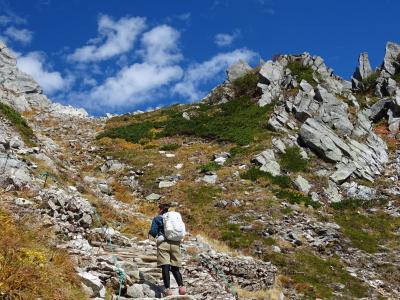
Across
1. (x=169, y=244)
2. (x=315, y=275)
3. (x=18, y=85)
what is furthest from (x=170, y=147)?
(x=18, y=85)

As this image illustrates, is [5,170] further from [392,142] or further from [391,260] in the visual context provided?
[392,142]

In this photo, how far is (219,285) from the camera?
13.3 m

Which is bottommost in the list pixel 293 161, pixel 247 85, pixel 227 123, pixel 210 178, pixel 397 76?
pixel 210 178

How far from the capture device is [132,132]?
4262 cm

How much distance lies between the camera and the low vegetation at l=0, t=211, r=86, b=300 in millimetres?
8398

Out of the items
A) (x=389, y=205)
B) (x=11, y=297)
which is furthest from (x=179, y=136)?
(x=11, y=297)

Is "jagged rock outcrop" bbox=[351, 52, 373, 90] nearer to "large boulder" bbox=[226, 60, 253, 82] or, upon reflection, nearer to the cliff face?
the cliff face

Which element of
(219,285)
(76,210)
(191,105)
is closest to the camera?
(219,285)

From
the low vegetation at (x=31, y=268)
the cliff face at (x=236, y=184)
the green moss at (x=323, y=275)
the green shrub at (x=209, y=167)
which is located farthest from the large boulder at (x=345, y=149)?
the low vegetation at (x=31, y=268)

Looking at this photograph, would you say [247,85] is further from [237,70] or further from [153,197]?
[153,197]

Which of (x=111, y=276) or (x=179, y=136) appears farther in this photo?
(x=179, y=136)

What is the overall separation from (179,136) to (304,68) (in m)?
14.3

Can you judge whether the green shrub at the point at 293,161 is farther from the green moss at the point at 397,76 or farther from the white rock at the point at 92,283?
the white rock at the point at 92,283

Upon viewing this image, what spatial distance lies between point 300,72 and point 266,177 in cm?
1927
